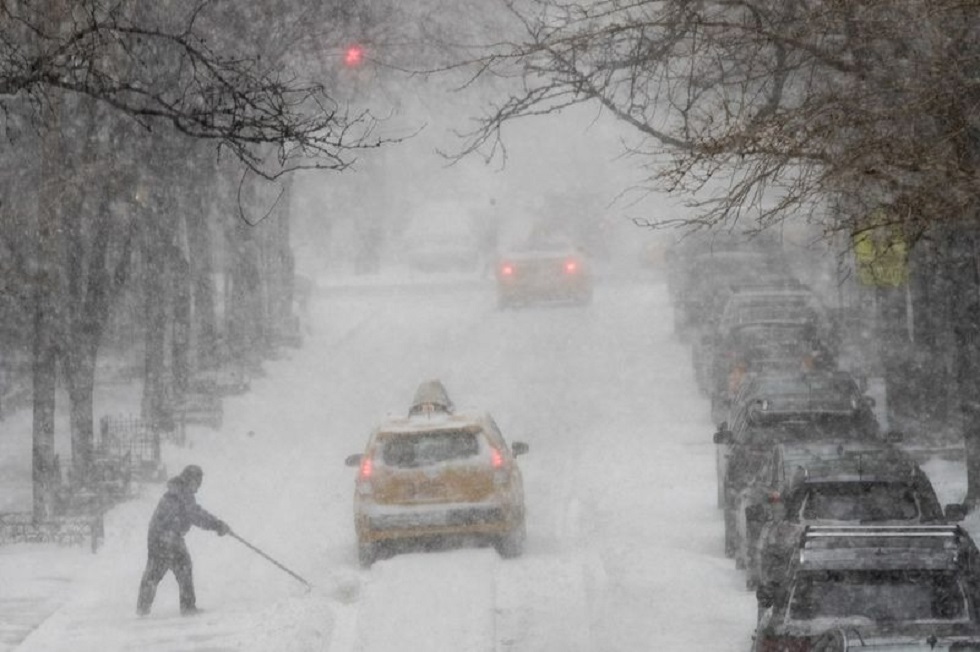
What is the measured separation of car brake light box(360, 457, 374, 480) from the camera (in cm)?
1819

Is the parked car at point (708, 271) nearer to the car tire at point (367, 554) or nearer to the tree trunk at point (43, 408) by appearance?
the tree trunk at point (43, 408)

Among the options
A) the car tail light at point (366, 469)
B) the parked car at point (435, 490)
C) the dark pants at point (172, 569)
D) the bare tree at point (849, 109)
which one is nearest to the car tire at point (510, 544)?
the parked car at point (435, 490)

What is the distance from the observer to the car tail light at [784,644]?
33.5 ft

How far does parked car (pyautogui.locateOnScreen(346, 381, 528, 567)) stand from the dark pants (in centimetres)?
175

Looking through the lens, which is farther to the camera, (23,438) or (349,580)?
(23,438)

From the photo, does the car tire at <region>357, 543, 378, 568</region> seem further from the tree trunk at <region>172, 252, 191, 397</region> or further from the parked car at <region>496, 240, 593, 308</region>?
the parked car at <region>496, 240, 593, 308</region>

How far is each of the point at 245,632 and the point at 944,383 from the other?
12.6m

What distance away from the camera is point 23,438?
28.5 m

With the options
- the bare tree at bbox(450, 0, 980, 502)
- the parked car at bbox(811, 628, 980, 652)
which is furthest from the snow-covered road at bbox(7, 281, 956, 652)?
the parked car at bbox(811, 628, 980, 652)

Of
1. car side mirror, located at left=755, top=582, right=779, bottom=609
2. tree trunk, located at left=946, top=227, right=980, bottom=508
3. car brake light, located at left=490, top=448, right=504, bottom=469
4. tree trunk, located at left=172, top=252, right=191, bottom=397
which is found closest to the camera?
car side mirror, located at left=755, top=582, right=779, bottom=609

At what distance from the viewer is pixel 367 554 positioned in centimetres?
1823

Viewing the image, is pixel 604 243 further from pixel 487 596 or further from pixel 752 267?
pixel 487 596

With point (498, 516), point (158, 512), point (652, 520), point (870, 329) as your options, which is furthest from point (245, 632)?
point (870, 329)

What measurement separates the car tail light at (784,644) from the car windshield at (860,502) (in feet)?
11.1
